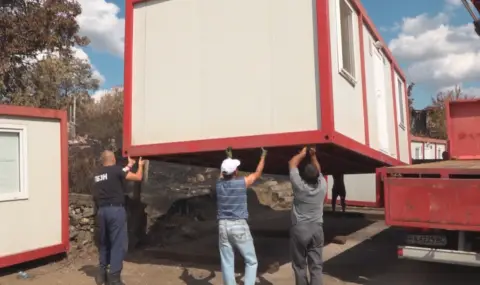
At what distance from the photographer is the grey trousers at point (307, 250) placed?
526cm

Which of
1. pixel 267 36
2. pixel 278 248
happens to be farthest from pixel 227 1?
pixel 278 248

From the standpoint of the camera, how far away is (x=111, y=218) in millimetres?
5785

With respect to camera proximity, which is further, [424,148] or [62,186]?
[424,148]

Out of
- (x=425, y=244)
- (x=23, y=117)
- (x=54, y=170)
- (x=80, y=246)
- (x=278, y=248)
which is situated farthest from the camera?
(x=278, y=248)

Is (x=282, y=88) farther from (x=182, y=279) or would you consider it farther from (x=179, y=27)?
(x=182, y=279)

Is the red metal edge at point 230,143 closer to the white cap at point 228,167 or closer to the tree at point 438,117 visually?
the white cap at point 228,167

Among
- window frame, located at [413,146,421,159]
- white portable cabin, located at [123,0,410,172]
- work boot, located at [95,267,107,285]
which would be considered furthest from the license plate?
window frame, located at [413,146,421,159]

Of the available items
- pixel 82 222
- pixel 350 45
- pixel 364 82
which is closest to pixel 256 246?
pixel 82 222

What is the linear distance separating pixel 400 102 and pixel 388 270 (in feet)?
14.5

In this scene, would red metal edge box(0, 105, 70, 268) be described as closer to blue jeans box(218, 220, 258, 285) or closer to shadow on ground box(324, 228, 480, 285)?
blue jeans box(218, 220, 258, 285)

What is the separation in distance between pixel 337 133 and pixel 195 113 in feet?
6.34

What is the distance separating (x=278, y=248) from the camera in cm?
864

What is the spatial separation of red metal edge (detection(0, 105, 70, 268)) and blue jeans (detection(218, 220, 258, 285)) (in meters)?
3.44

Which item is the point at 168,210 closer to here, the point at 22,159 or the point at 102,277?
the point at 22,159
